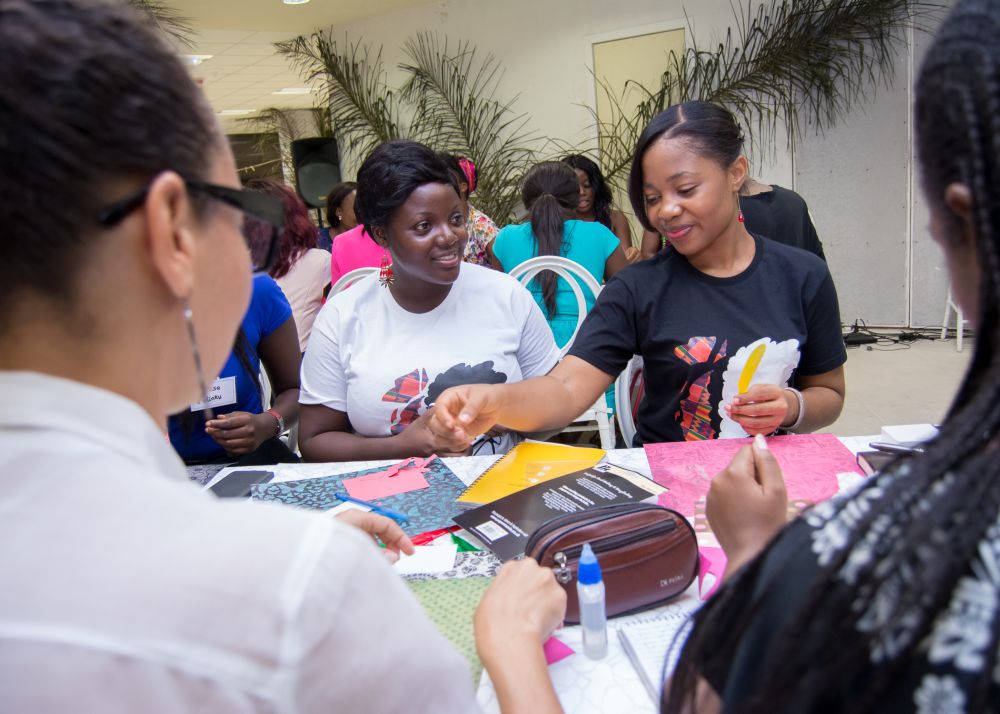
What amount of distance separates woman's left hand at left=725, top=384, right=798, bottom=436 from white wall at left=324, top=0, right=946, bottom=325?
15.7ft

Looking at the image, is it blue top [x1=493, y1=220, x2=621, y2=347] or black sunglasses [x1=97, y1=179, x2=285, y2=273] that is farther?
blue top [x1=493, y1=220, x2=621, y2=347]

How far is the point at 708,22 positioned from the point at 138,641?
6686mm

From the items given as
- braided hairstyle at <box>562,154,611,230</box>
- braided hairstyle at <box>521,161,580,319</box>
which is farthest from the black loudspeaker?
braided hairstyle at <box>521,161,580,319</box>

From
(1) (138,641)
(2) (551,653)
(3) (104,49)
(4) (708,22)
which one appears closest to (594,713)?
(2) (551,653)

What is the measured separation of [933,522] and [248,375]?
2.12 metres

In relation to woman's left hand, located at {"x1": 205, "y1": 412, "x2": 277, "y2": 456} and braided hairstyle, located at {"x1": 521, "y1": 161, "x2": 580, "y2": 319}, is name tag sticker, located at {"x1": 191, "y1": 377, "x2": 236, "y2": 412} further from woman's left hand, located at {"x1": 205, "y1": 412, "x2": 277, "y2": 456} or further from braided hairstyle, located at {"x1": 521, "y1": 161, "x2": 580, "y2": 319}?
braided hairstyle, located at {"x1": 521, "y1": 161, "x2": 580, "y2": 319}

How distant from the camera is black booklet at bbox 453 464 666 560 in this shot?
134 centimetres

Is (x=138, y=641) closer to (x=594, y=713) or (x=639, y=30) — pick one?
(x=594, y=713)

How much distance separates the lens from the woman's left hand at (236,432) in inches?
82.7

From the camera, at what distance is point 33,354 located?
0.55 m

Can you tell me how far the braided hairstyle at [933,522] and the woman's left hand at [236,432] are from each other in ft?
5.95

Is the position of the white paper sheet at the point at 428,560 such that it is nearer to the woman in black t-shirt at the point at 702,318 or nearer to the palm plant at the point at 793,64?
the woman in black t-shirt at the point at 702,318

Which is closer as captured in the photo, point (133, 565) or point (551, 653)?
point (133, 565)

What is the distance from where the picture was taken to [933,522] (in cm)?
51
